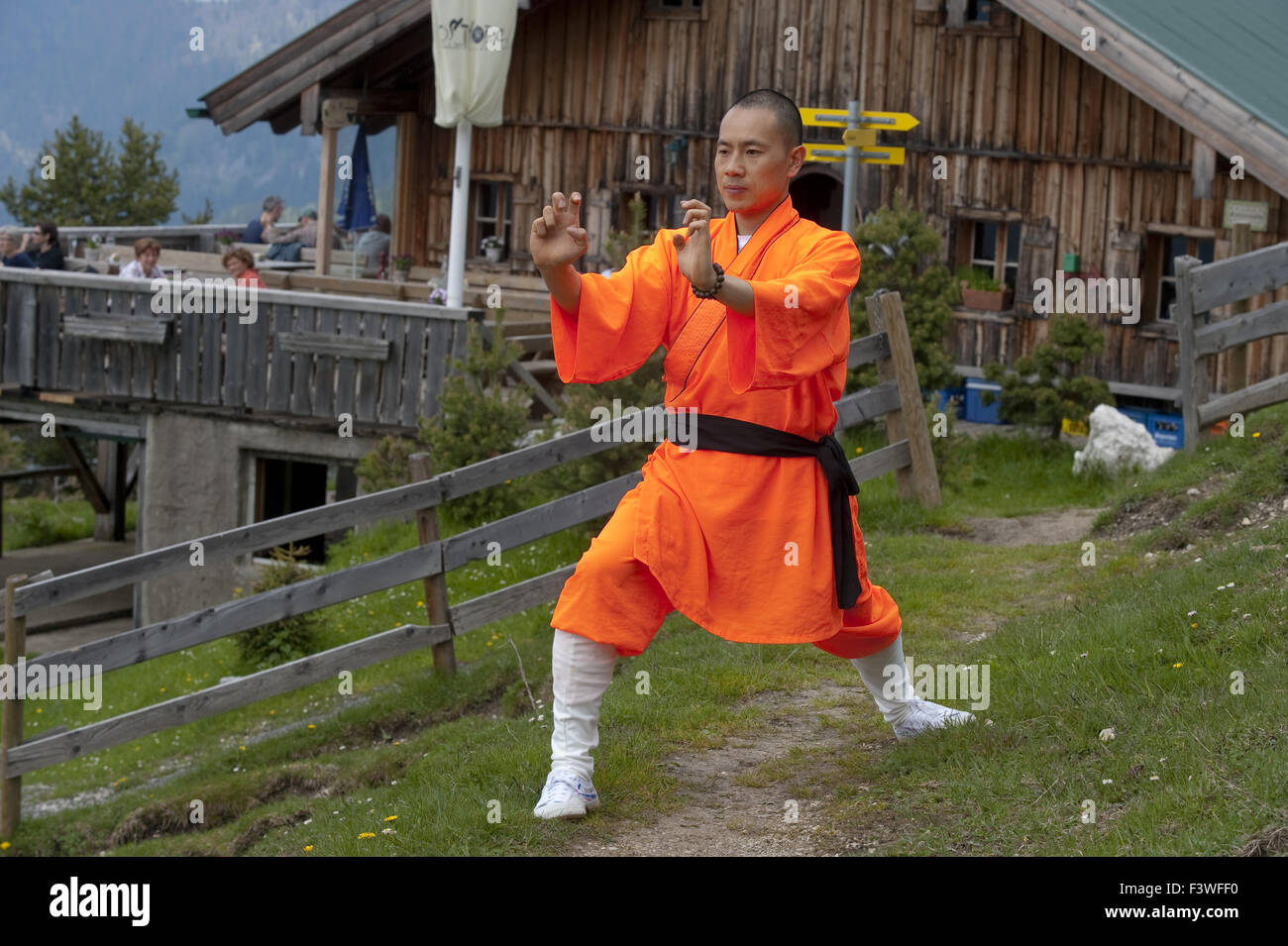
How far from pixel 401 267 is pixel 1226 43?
9.46 metres

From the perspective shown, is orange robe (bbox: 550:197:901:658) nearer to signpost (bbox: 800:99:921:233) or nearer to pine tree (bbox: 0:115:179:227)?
signpost (bbox: 800:99:921:233)

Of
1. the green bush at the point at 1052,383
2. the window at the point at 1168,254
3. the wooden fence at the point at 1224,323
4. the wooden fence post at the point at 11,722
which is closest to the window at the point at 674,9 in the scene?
the window at the point at 1168,254

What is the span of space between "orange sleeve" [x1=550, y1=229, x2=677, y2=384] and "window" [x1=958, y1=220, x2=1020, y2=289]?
1218 centimetres

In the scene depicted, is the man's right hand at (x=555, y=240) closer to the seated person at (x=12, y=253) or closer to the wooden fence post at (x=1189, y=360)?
the wooden fence post at (x=1189, y=360)

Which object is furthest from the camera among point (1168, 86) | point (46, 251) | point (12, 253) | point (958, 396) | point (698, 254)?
point (12, 253)

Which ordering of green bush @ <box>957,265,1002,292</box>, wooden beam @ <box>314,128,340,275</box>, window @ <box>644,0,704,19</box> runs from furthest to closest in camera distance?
window @ <box>644,0,704,19</box> → wooden beam @ <box>314,128,340,275</box> → green bush @ <box>957,265,1002,292</box>

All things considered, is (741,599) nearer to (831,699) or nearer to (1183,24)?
(831,699)

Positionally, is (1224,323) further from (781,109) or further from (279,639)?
(279,639)

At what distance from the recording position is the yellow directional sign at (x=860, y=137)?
1056 cm

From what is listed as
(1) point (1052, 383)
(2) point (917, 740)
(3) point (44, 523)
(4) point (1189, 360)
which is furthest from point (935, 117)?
(3) point (44, 523)

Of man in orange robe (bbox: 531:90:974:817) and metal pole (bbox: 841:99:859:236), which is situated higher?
metal pole (bbox: 841:99:859:236)

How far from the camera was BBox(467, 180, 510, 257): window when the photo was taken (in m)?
19.0

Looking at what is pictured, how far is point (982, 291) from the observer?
1625 centimetres

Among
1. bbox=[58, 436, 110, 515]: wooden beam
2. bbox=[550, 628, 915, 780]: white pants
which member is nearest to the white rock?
bbox=[550, 628, 915, 780]: white pants
